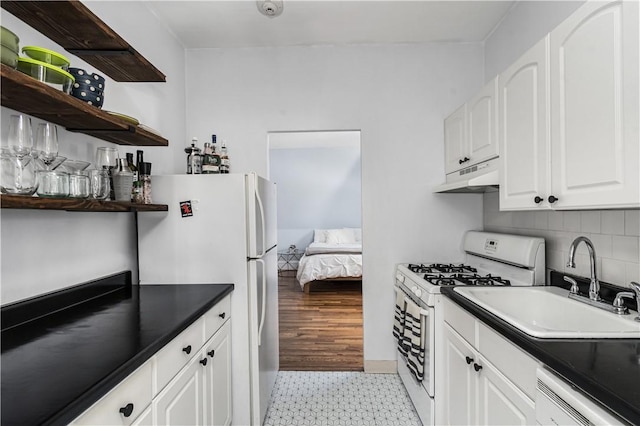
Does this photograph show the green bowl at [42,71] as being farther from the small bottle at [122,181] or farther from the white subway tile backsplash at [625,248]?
the white subway tile backsplash at [625,248]

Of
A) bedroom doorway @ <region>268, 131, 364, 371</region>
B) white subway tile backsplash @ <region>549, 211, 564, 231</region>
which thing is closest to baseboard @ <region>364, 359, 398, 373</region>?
white subway tile backsplash @ <region>549, 211, 564, 231</region>

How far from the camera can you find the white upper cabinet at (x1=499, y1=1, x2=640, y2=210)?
1115mm

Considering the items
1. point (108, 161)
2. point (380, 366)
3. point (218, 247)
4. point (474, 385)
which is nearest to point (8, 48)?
point (108, 161)

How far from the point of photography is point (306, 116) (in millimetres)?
2963

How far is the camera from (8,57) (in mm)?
1052

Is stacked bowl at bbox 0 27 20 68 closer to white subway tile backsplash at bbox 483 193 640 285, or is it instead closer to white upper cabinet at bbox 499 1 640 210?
white upper cabinet at bbox 499 1 640 210

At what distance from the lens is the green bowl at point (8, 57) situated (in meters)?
1.03

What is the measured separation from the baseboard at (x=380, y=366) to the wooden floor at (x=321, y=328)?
0.09m

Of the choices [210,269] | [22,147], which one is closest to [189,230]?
[210,269]

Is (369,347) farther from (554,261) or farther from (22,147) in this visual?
(22,147)

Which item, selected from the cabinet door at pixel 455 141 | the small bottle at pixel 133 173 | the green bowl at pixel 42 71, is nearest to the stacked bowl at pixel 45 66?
the green bowl at pixel 42 71

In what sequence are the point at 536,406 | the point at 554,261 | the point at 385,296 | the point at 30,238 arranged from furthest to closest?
the point at 385,296 < the point at 554,261 < the point at 30,238 < the point at 536,406

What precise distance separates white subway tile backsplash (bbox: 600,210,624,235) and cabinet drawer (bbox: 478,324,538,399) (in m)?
0.75

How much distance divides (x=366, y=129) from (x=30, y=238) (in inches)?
92.4
